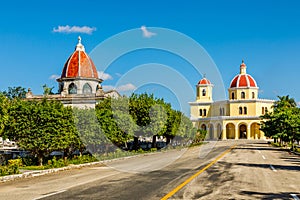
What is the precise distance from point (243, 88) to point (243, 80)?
2331 millimetres

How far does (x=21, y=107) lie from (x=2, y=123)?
155 centimetres

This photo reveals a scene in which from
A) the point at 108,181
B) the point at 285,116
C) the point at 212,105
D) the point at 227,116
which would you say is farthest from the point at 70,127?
the point at 212,105

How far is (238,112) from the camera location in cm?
9769

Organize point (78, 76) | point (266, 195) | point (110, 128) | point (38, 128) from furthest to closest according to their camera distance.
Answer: point (78, 76)
point (110, 128)
point (38, 128)
point (266, 195)

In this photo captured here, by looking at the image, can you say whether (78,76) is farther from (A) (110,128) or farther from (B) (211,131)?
(B) (211,131)

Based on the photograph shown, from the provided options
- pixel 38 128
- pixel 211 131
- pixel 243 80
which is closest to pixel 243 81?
pixel 243 80

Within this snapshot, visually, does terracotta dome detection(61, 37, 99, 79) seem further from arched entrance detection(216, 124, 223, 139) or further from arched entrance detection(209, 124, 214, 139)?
arched entrance detection(209, 124, 214, 139)

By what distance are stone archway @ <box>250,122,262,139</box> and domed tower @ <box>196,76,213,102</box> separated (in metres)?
15.6

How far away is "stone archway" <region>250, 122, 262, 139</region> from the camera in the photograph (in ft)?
314

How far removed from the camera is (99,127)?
2889cm

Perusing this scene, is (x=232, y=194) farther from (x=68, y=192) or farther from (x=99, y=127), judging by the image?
(x=99, y=127)

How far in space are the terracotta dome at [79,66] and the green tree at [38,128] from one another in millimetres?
39268

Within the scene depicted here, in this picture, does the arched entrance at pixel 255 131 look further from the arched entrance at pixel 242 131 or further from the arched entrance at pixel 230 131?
the arched entrance at pixel 230 131

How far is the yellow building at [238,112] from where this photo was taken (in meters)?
95.8
